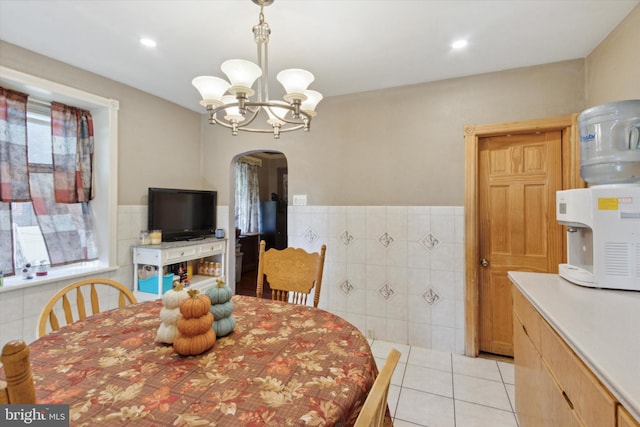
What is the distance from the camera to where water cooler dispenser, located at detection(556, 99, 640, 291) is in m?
1.31

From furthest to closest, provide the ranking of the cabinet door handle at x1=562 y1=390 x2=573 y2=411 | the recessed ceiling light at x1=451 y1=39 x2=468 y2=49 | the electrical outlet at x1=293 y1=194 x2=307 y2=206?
the electrical outlet at x1=293 y1=194 x2=307 y2=206, the recessed ceiling light at x1=451 y1=39 x2=468 y2=49, the cabinet door handle at x1=562 y1=390 x2=573 y2=411

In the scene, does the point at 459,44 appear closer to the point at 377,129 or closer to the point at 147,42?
the point at 377,129

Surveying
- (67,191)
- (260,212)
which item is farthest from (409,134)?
(260,212)

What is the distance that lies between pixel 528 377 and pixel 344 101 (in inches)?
103

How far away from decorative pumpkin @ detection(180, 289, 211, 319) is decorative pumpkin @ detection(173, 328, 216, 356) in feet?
0.28

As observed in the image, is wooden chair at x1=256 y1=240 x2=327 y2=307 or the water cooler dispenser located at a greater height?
the water cooler dispenser

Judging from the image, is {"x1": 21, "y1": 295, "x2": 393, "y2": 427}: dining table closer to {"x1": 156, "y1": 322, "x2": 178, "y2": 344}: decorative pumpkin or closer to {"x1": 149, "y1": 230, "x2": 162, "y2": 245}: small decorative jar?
{"x1": 156, "y1": 322, "x2": 178, "y2": 344}: decorative pumpkin

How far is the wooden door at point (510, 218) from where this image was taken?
7.79 ft

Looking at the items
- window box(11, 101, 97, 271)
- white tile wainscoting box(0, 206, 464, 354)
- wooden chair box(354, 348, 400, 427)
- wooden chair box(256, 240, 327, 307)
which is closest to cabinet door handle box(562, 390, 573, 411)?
wooden chair box(354, 348, 400, 427)

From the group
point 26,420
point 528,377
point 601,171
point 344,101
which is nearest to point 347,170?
point 344,101

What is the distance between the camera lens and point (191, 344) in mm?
1068

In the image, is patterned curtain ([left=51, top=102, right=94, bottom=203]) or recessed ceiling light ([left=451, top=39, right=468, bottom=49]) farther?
patterned curtain ([left=51, top=102, right=94, bottom=203])

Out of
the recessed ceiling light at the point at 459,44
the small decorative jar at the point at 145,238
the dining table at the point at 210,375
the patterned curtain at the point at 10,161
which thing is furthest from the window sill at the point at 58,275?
the recessed ceiling light at the point at 459,44

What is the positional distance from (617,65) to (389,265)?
2.13 metres
